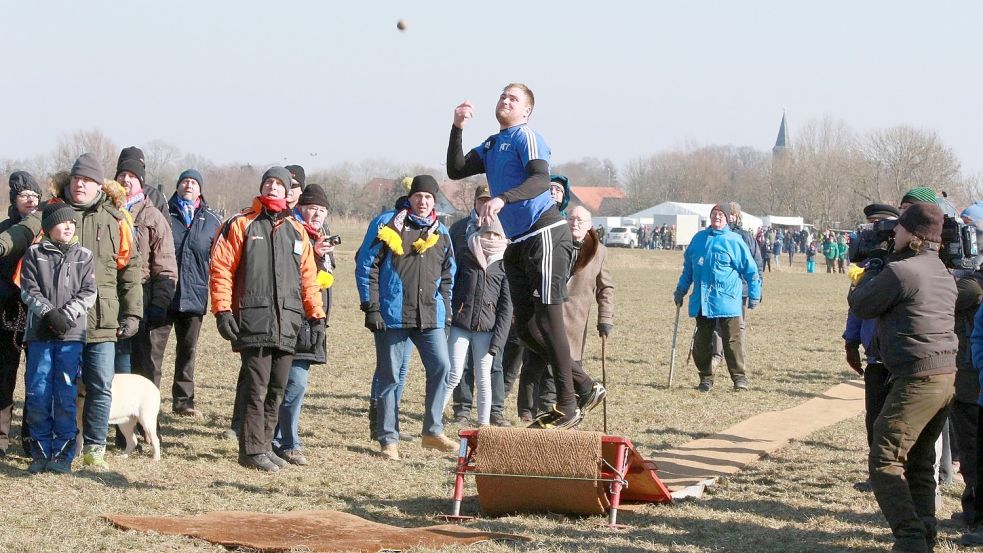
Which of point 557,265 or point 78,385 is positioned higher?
point 557,265

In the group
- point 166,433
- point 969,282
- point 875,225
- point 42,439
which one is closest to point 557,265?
point 875,225

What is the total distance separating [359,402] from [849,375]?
7280mm

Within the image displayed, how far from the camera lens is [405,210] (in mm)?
9305

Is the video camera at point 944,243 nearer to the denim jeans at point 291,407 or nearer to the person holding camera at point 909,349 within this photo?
the person holding camera at point 909,349

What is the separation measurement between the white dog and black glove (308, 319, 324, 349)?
1329 millimetres

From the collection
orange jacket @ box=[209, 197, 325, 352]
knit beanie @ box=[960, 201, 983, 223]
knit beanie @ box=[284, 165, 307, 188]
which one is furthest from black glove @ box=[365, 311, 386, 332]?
knit beanie @ box=[960, 201, 983, 223]

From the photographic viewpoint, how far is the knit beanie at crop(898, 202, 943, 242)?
20.0ft

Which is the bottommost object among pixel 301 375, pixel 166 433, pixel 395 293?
pixel 166 433

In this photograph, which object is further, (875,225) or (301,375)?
(301,375)

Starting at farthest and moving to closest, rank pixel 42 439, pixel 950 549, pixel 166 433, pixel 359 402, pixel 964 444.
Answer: pixel 359 402
pixel 166 433
pixel 42 439
pixel 964 444
pixel 950 549

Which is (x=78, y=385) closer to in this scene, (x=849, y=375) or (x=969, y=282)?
(x=969, y=282)

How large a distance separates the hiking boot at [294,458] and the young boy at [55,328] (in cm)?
159

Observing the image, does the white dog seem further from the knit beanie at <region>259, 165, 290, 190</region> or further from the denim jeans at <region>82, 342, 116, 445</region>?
the knit beanie at <region>259, 165, 290, 190</region>

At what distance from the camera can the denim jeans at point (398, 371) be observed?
9.11 m
